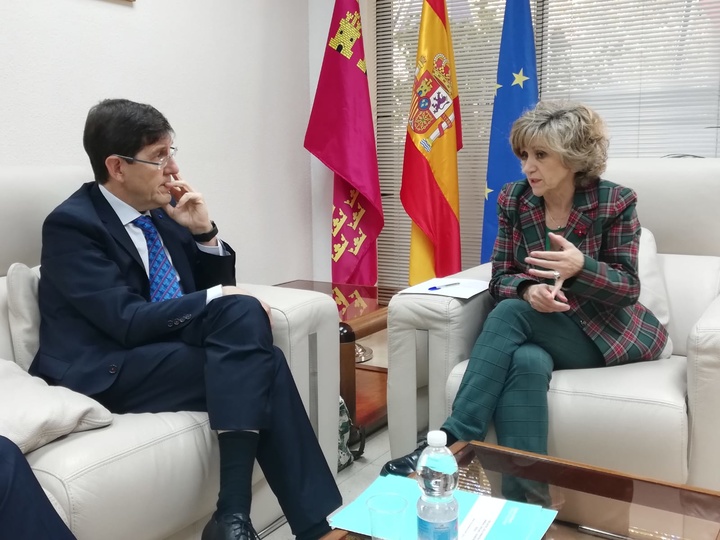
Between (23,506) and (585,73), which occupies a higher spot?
(585,73)

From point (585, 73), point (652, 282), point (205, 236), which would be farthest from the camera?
point (585, 73)

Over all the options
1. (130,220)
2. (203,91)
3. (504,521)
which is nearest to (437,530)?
(504,521)

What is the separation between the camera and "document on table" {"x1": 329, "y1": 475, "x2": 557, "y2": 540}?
108 cm

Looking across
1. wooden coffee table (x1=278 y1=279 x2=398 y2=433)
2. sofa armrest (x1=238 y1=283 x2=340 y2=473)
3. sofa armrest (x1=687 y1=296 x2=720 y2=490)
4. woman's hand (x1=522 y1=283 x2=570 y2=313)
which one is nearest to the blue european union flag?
wooden coffee table (x1=278 y1=279 x2=398 y2=433)

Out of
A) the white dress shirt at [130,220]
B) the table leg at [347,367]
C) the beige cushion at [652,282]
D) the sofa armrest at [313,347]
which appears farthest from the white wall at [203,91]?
the beige cushion at [652,282]

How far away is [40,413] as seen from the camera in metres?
1.35

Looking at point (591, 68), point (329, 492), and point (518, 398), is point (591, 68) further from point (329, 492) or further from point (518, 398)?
point (329, 492)

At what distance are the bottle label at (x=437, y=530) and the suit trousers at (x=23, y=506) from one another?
65 cm

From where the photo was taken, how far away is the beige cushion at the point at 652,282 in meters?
2.10

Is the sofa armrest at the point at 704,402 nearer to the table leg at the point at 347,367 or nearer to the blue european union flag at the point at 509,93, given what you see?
the table leg at the point at 347,367

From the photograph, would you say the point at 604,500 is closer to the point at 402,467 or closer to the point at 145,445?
the point at 402,467

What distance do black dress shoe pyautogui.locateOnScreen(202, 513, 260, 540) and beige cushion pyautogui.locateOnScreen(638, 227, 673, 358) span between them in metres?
1.33

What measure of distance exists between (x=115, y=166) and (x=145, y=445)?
0.73 meters

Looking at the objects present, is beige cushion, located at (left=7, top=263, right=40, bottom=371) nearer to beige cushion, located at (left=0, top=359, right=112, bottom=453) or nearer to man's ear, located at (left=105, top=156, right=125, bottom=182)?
beige cushion, located at (left=0, top=359, right=112, bottom=453)
